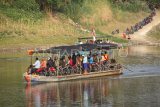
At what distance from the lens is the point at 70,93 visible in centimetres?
1941

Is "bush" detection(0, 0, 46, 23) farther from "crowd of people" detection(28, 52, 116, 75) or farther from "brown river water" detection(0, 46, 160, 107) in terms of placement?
"crowd of people" detection(28, 52, 116, 75)

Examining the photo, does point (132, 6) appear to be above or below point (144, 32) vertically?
above

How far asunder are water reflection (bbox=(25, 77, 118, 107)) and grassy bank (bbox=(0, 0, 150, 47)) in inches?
1162

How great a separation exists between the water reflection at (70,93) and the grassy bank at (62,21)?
2950 centimetres

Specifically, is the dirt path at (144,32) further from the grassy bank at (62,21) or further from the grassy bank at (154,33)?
the grassy bank at (62,21)

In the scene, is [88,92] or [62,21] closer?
[88,92]

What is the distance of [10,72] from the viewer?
28.6 m

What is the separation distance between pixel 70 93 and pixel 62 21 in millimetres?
47759

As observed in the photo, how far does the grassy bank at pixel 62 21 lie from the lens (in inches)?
2084

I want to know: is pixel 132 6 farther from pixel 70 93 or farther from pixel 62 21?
pixel 70 93

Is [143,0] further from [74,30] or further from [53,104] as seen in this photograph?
[53,104]

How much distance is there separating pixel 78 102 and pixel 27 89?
5231mm

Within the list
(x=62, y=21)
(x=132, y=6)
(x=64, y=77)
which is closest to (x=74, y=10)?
(x=62, y=21)

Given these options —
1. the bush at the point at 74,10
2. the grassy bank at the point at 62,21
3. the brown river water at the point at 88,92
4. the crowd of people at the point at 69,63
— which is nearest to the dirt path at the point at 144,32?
the grassy bank at the point at 62,21
